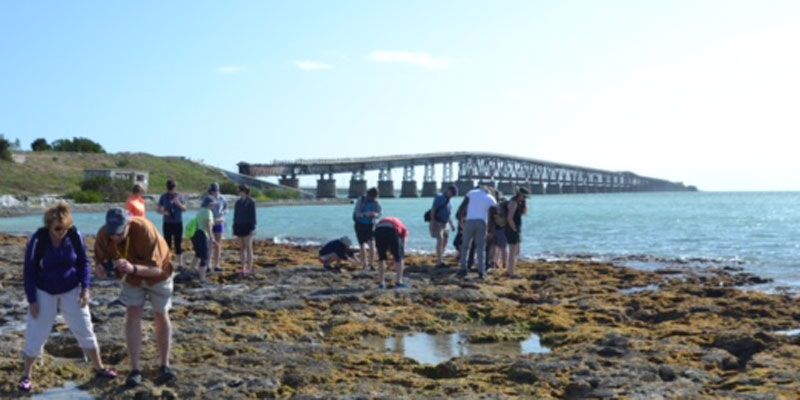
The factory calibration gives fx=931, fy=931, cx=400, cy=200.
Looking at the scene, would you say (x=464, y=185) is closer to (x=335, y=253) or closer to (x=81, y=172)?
(x=81, y=172)

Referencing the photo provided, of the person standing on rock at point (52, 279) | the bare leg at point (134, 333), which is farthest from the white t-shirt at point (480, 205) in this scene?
the person standing on rock at point (52, 279)

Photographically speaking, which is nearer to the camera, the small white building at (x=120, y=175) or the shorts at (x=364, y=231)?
the shorts at (x=364, y=231)

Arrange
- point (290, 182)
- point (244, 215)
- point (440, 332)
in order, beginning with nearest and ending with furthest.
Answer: point (440, 332) → point (244, 215) → point (290, 182)

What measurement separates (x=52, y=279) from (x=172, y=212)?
7847 mm

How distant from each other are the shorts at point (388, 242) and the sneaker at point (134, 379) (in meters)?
7.04

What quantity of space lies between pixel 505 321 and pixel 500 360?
2.99m

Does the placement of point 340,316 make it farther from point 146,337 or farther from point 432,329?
point 146,337

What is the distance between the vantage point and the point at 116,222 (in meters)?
7.14

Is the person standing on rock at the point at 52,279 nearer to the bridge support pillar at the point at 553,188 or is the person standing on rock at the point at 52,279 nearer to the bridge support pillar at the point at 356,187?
the bridge support pillar at the point at 356,187

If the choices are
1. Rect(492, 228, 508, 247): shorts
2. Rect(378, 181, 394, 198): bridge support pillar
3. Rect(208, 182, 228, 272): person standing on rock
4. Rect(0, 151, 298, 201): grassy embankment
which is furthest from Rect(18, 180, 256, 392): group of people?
Rect(378, 181, 394, 198): bridge support pillar

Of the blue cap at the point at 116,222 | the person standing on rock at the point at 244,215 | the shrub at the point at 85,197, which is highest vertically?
the blue cap at the point at 116,222

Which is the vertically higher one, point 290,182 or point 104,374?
point 290,182

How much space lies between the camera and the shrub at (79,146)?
4195 inches

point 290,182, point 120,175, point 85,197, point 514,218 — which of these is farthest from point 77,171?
point 514,218
